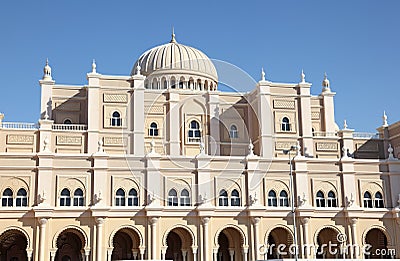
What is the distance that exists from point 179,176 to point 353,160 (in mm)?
15241

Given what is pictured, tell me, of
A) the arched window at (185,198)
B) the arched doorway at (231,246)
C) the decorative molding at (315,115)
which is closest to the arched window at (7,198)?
the arched window at (185,198)

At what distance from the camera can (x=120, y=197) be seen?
45000 mm

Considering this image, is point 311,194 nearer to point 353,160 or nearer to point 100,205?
point 353,160

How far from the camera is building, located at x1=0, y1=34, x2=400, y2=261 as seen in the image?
144 ft

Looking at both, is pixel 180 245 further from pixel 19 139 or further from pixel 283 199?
pixel 19 139

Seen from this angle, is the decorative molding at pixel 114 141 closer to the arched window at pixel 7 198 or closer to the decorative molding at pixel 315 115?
the arched window at pixel 7 198

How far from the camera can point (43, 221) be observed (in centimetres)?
4247

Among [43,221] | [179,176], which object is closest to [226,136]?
[179,176]

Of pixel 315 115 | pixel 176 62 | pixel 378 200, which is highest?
pixel 176 62

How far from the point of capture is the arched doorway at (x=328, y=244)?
4803 cm

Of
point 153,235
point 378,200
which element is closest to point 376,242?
point 378,200

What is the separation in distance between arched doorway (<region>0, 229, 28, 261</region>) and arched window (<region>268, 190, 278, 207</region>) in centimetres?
1999

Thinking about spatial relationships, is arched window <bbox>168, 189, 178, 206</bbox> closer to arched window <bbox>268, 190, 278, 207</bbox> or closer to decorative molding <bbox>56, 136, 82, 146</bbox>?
arched window <bbox>268, 190, 278, 207</bbox>

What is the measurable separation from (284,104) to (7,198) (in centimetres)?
2538
